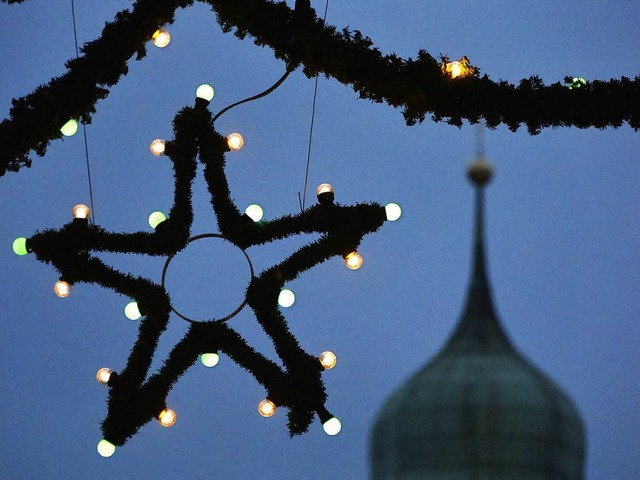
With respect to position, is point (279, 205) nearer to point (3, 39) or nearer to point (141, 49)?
point (3, 39)

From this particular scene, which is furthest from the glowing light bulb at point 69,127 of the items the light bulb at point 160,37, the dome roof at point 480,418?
the dome roof at point 480,418

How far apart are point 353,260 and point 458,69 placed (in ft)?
3.37

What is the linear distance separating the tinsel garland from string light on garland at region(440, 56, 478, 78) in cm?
74

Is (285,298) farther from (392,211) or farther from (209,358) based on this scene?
(392,211)

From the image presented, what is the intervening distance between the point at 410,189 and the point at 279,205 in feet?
8.94

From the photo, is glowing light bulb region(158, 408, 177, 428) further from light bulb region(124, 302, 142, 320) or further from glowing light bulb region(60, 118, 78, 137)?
glowing light bulb region(60, 118, 78, 137)

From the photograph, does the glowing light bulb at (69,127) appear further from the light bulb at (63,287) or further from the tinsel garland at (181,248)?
the light bulb at (63,287)

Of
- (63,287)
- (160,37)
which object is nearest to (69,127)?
(160,37)

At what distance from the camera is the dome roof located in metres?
16.6

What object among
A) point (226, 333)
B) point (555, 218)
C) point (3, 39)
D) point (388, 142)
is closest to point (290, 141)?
point (388, 142)

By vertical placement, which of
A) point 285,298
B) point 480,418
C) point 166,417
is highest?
point 480,418

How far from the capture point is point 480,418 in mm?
17719

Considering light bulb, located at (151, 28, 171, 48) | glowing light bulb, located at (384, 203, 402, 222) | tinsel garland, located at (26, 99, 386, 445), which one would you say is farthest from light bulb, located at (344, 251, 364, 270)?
light bulb, located at (151, 28, 171, 48)

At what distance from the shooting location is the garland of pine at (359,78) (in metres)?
4.28
